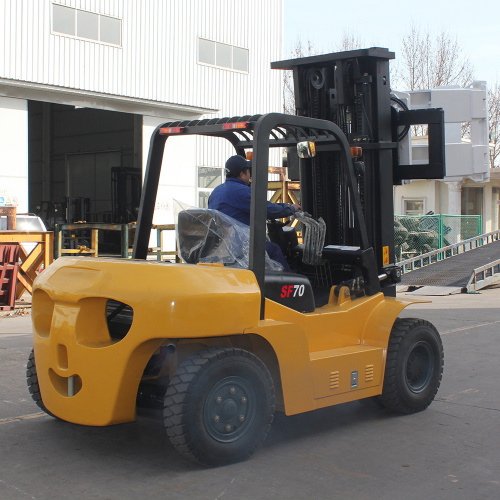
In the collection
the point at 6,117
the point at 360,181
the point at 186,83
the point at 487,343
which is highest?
the point at 186,83

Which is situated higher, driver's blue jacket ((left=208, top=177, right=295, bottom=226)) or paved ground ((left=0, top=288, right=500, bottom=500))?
driver's blue jacket ((left=208, top=177, right=295, bottom=226))

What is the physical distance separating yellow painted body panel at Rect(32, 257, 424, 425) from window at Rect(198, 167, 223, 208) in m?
18.5

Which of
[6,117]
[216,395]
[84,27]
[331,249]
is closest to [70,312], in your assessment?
[216,395]

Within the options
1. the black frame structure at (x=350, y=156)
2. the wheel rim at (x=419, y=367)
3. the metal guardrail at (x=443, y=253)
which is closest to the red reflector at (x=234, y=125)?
the black frame structure at (x=350, y=156)

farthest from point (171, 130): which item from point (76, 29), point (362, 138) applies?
point (76, 29)

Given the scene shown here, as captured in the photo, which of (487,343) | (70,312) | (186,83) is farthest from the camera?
(186,83)

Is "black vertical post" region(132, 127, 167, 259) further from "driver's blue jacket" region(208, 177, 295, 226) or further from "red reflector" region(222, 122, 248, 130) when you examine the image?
"red reflector" region(222, 122, 248, 130)

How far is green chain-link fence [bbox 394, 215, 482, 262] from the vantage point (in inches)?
931

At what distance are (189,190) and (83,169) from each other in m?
11.3

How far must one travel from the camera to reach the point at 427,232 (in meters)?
24.0

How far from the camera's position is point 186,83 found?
74.4ft

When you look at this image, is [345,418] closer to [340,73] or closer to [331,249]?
[331,249]

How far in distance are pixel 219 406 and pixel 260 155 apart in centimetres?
165

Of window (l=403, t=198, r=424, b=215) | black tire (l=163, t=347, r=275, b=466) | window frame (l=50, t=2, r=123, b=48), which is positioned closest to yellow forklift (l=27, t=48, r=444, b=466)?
black tire (l=163, t=347, r=275, b=466)
